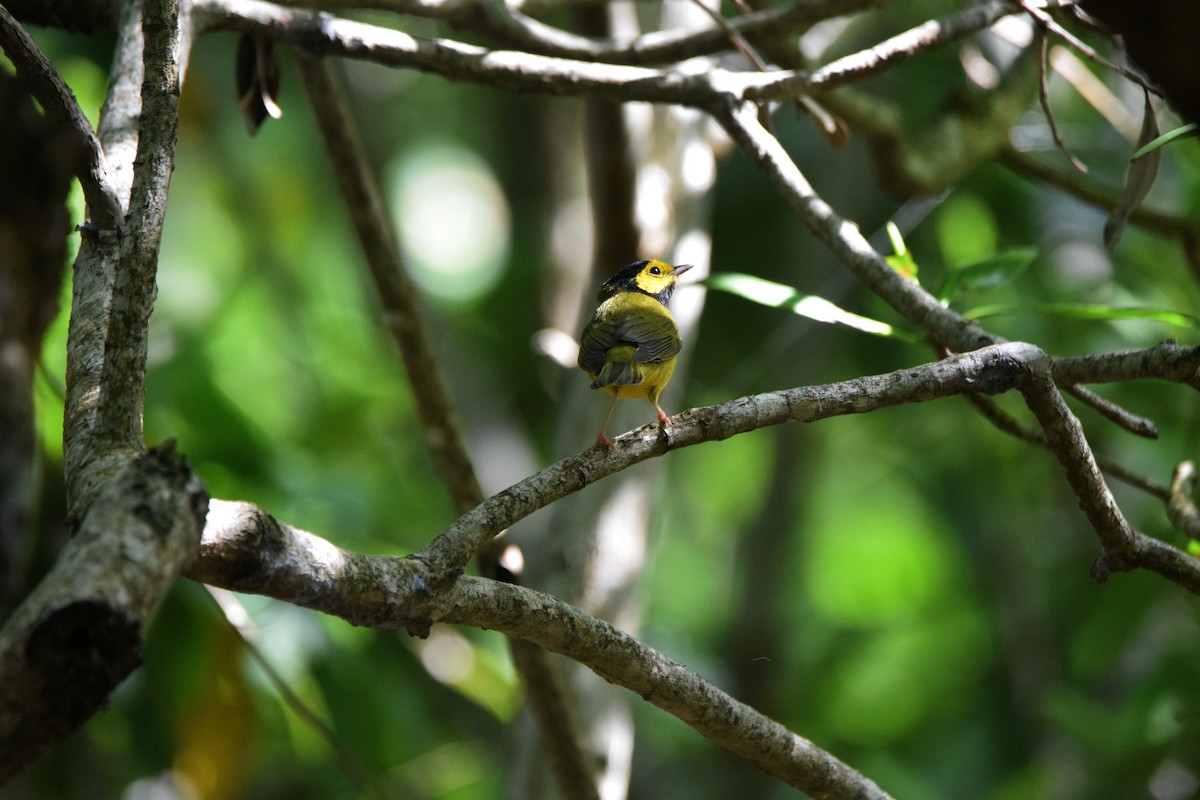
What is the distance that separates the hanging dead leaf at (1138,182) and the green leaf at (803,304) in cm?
53

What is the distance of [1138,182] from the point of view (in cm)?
252

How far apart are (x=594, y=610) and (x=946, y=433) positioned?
3.60 m

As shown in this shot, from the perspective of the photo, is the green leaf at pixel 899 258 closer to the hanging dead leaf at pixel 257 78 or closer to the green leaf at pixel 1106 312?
the green leaf at pixel 1106 312

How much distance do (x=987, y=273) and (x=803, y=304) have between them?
20.0 inches

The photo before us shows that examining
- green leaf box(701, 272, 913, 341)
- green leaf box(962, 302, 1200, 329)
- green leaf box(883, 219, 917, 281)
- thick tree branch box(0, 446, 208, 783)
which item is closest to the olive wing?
green leaf box(701, 272, 913, 341)

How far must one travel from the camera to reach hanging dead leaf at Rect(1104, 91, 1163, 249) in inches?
97.5

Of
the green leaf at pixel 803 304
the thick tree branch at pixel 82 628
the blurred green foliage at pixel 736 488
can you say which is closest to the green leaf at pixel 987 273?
the green leaf at pixel 803 304

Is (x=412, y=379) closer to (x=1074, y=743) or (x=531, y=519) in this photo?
(x=531, y=519)

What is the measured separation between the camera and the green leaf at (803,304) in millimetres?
2271

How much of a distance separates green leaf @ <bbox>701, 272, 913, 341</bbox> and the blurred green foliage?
1.38 meters

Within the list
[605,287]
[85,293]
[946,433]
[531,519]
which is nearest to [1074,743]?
[946,433]

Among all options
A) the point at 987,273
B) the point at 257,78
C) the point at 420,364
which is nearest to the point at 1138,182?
the point at 987,273

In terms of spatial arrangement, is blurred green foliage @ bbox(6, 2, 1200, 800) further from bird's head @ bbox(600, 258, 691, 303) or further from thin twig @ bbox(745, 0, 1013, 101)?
thin twig @ bbox(745, 0, 1013, 101)

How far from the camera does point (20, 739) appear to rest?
3.43 ft
